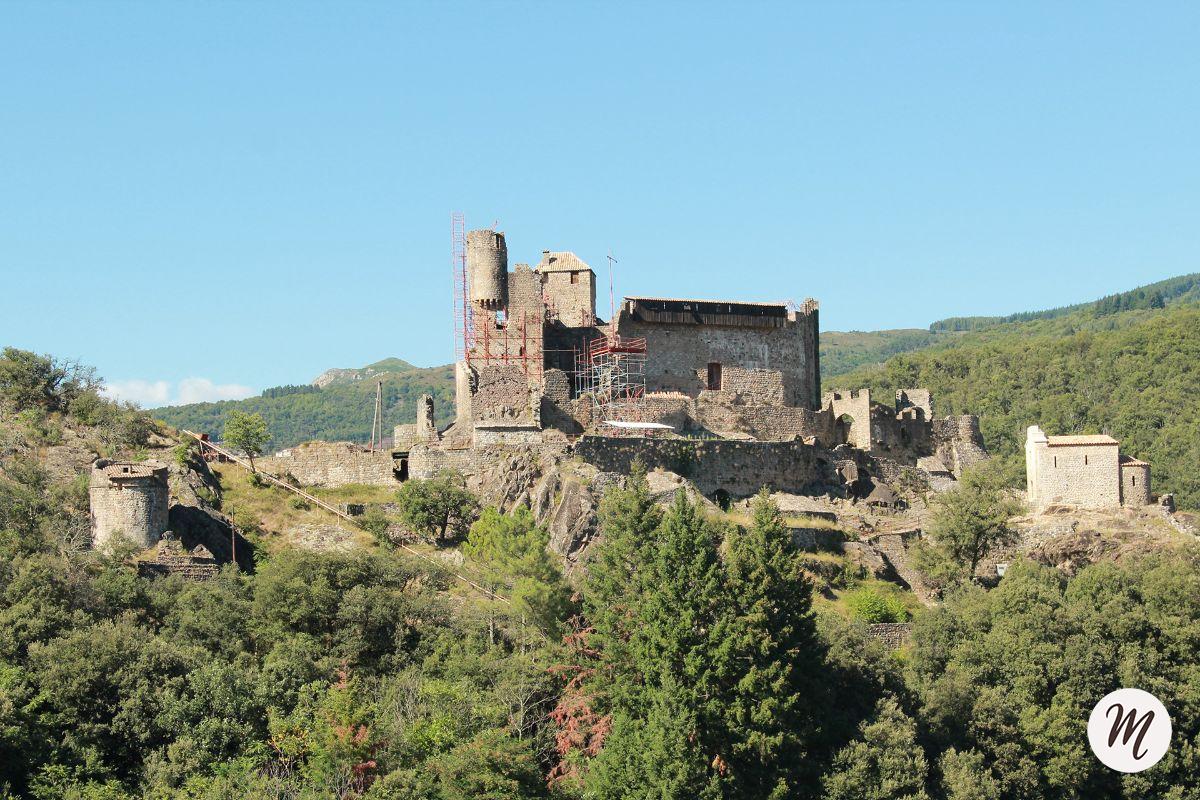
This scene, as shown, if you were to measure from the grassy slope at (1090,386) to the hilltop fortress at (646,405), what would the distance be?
36778mm

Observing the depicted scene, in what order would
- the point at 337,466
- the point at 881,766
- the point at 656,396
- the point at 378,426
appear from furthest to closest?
1. the point at 378,426
2. the point at 656,396
3. the point at 337,466
4. the point at 881,766

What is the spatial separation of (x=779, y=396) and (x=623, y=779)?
1179 inches

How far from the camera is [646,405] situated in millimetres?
62406

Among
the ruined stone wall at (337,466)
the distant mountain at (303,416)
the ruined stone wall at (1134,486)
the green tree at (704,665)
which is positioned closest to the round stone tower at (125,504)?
the ruined stone wall at (337,466)

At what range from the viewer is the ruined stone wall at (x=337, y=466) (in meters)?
60.2

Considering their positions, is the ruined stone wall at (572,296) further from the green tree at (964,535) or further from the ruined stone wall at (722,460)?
the green tree at (964,535)

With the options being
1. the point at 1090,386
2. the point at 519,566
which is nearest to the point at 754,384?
the point at 519,566

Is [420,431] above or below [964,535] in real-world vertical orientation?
above

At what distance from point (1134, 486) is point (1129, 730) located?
14.0 meters

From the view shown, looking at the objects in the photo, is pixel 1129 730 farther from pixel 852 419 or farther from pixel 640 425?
pixel 852 419

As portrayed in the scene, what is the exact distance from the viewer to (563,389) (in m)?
61.3

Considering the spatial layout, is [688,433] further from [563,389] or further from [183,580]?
[183,580]

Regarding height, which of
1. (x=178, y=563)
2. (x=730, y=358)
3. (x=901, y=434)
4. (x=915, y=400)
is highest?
(x=730, y=358)

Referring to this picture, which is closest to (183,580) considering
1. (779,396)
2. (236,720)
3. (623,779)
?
(236,720)
